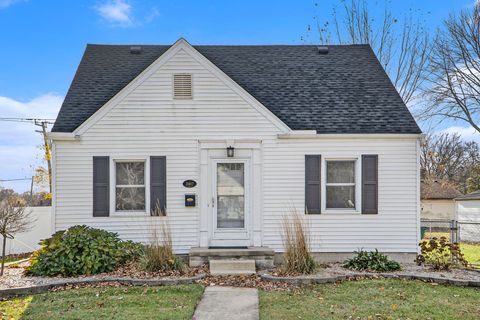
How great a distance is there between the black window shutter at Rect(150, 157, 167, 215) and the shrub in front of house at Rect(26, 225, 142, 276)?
105 cm

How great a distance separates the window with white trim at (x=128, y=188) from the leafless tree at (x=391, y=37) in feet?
44.4

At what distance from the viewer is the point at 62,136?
28.4 feet

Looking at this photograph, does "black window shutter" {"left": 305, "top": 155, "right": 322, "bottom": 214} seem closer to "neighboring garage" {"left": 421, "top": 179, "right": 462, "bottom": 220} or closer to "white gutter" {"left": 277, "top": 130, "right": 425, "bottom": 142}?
"white gutter" {"left": 277, "top": 130, "right": 425, "bottom": 142}

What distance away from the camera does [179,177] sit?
891cm

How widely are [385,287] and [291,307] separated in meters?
2.15

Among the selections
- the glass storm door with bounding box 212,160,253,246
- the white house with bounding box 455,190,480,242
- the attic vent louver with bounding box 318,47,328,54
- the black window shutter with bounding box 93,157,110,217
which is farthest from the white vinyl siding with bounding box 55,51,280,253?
the white house with bounding box 455,190,480,242

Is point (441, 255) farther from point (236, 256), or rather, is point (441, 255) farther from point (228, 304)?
point (228, 304)

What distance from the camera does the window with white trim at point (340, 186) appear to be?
29.8 feet

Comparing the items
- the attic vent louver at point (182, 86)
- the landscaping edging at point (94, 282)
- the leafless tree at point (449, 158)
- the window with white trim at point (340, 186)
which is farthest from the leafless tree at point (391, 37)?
the leafless tree at point (449, 158)

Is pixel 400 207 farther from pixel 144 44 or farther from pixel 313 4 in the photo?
pixel 313 4

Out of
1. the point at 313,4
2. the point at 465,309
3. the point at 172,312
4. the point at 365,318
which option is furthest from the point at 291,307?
the point at 313,4

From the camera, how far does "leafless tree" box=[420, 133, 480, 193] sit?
1511 inches

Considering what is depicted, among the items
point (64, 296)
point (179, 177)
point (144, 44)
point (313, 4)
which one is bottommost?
point (64, 296)

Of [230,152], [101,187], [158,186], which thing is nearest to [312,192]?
[230,152]
